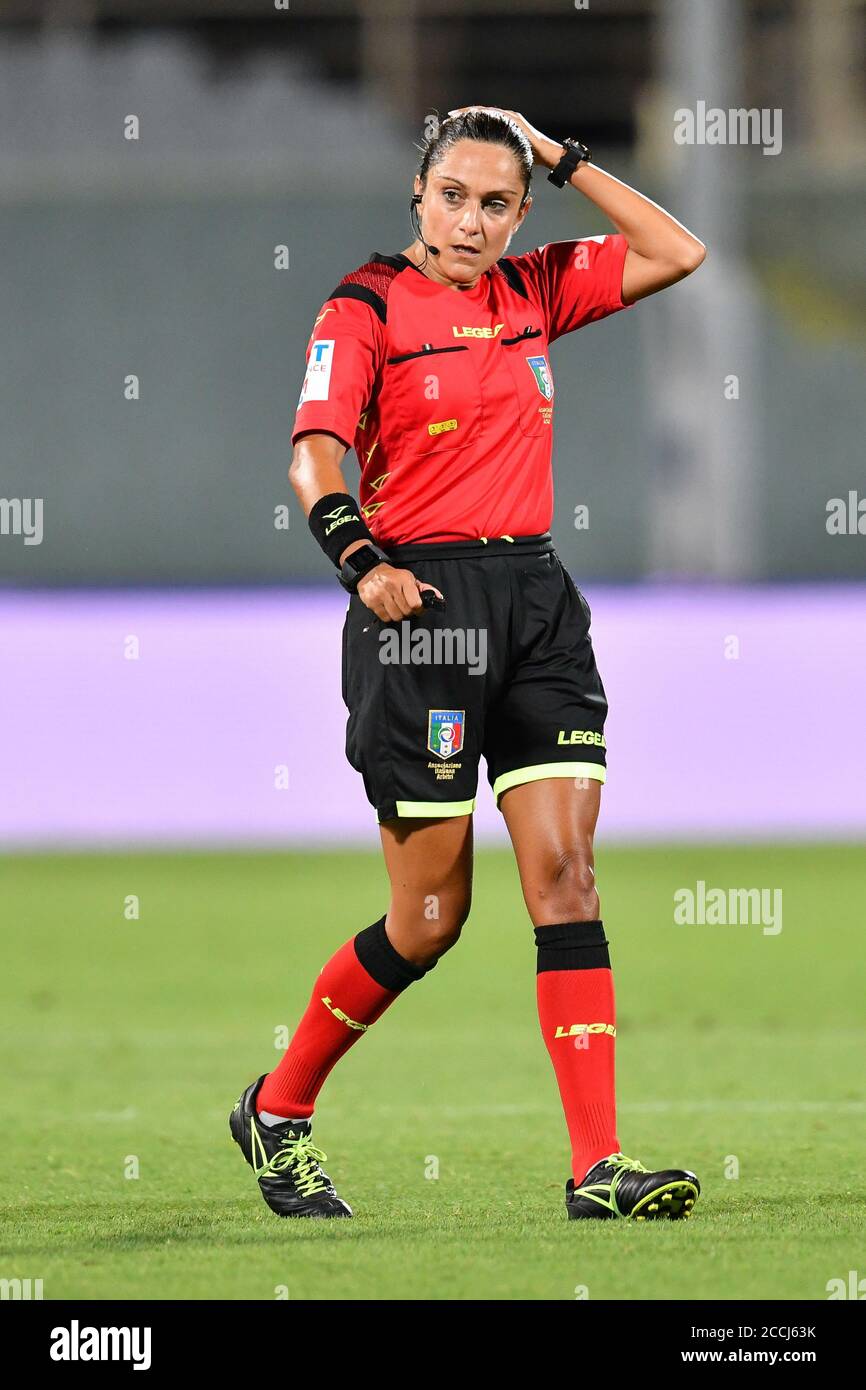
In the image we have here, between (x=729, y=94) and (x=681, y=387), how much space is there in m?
2.22

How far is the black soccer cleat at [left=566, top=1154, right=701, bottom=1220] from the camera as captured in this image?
4.58 m

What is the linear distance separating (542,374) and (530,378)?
0.05m

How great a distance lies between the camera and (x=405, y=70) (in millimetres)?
20516

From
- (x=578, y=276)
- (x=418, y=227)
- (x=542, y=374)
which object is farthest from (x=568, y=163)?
(x=542, y=374)

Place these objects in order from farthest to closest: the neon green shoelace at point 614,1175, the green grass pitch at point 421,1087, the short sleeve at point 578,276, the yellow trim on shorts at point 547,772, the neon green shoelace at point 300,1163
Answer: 1. the short sleeve at point 578,276
2. the neon green shoelace at point 300,1163
3. the yellow trim on shorts at point 547,772
4. the neon green shoelace at point 614,1175
5. the green grass pitch at point 421,1087

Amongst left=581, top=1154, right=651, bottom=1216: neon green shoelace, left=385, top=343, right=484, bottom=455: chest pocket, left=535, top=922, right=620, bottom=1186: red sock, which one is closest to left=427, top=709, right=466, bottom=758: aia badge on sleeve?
left=535, top=922, right=620, bottom=1186: red sock

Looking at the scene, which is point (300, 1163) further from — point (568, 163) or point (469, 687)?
point (568, 163)

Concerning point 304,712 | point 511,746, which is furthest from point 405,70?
point 511,746

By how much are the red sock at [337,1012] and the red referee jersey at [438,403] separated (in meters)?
0.94

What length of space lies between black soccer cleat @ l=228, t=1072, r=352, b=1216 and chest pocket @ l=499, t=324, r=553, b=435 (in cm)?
166

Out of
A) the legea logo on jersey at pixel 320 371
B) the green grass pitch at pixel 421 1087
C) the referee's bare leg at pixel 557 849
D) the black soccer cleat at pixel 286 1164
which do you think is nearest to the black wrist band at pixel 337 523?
the legea logo on jersey at pixel 320 371

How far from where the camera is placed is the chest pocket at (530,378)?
4.99m

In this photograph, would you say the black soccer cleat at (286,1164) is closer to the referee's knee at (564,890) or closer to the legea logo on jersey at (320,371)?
the referee's knee at (564,890)

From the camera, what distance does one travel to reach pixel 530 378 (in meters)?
5.01
